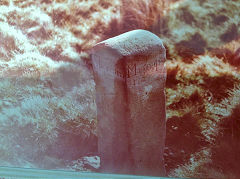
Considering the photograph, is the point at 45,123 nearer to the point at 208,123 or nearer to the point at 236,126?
the point at 208,123

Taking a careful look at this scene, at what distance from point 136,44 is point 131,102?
52 cm

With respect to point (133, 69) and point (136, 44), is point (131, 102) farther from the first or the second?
point (136, 44)

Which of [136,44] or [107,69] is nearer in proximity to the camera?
[136,44]

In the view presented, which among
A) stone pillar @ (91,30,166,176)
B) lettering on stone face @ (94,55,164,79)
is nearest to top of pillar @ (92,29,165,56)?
stone pillar @ (91,30,166,176)

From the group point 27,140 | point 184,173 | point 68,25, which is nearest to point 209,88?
point 184,173

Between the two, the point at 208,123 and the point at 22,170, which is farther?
the point at 22,170

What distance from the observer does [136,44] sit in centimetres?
272

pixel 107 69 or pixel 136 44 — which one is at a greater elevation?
pixel 136 44

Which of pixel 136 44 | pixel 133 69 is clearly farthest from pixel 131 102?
pixel 136 44

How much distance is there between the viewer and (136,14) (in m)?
2.84

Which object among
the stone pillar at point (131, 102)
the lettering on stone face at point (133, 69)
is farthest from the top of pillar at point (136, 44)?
the lettering on stone face at point (133, 69)

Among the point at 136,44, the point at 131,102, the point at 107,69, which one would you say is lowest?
the point at 131,102

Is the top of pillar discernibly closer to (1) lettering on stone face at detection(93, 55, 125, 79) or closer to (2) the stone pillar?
(2) the stone pillar

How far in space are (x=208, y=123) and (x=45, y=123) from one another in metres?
1.60
